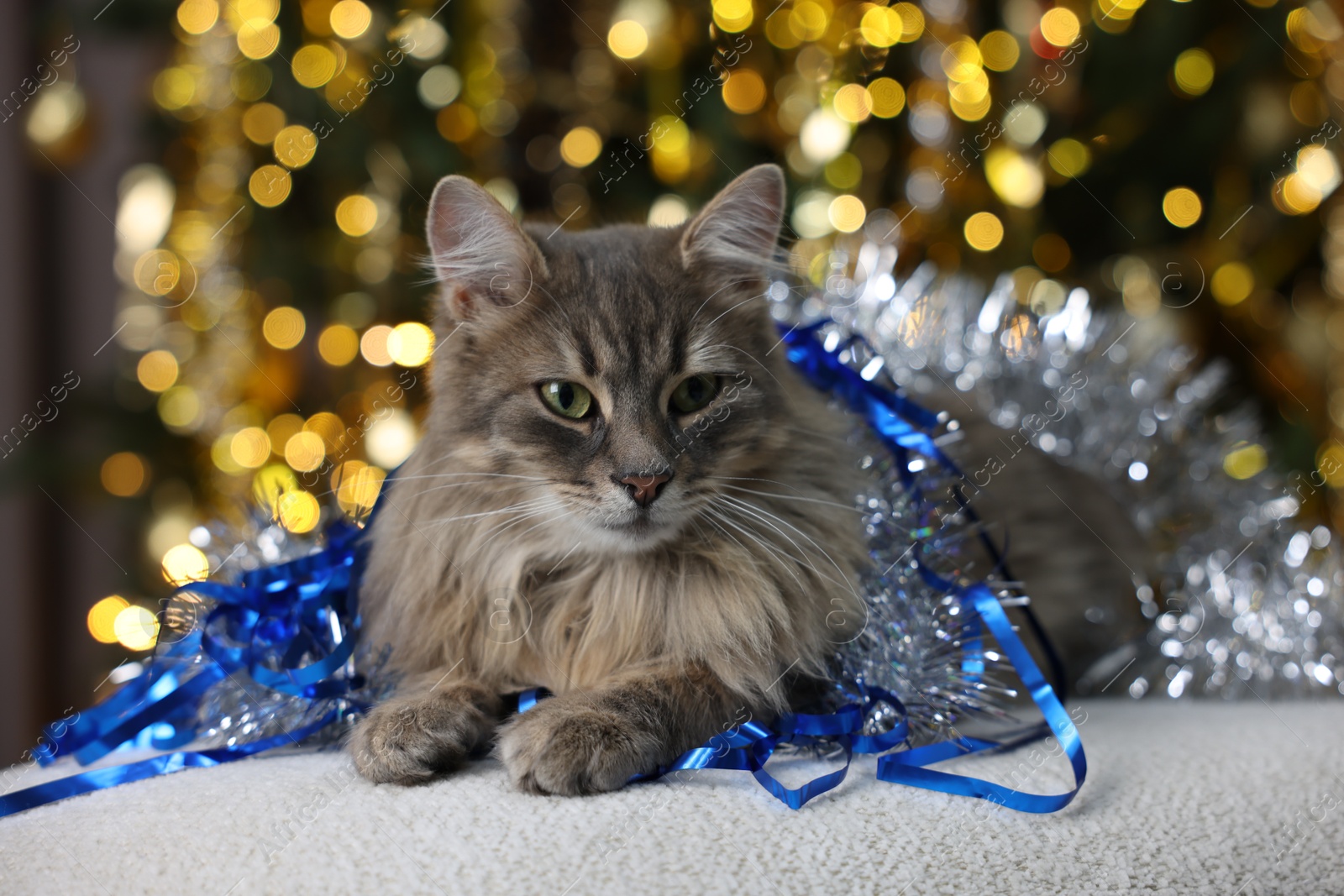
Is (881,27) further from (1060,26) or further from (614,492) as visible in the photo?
(614,492)

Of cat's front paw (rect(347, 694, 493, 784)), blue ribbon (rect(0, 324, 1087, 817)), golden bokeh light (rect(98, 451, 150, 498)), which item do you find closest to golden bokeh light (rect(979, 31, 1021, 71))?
blue ribbon (rect(0, 324, 1087, 817))

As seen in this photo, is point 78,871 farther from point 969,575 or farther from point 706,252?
point 969,575

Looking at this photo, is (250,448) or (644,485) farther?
(250,448)

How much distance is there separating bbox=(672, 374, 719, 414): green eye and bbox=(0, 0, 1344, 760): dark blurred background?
0.66 m

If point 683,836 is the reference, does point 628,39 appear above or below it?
above

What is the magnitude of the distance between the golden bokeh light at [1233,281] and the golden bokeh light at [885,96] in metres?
0.82

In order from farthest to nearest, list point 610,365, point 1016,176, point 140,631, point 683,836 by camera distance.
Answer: point 1016,176 < point 140,631 < point 610,365 < point 683,836

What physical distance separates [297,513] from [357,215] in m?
0.83

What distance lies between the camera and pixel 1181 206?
2027 mm

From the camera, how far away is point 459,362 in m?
1.20

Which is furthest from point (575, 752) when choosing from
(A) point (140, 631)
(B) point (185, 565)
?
(B) point (185, 565)

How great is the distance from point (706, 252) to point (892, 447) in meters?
0.36

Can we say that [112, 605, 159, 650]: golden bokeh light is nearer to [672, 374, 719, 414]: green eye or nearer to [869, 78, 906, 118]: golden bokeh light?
[672, 374, 719, 414]: green eye

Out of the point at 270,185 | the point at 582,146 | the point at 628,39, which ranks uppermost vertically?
the point at 270,185
